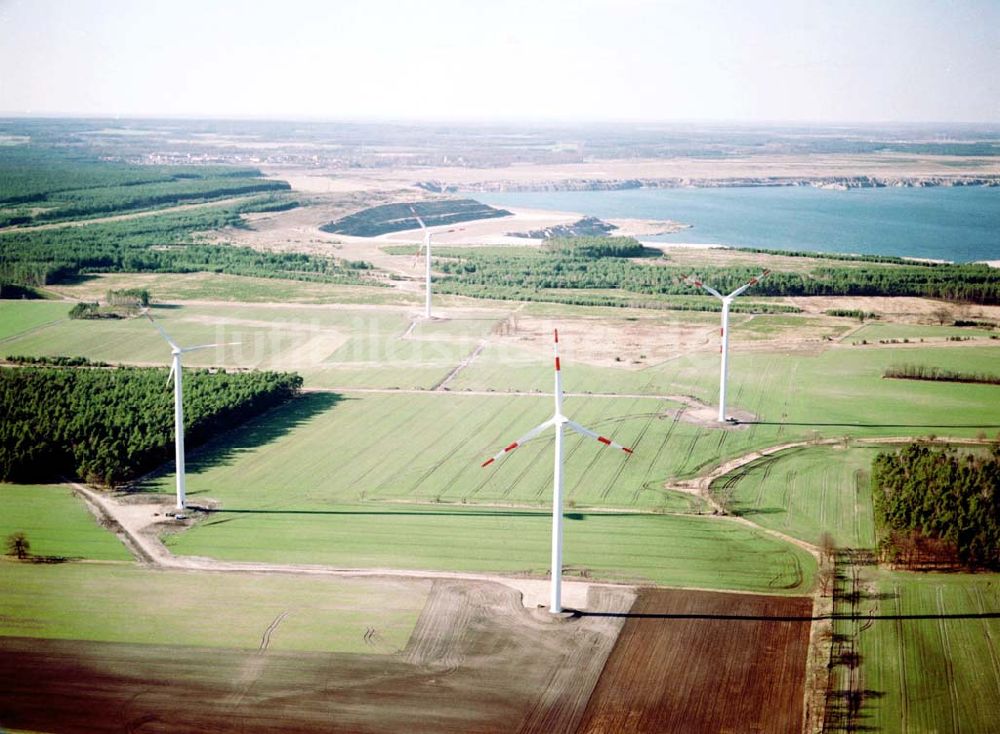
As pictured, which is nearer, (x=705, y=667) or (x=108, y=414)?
(x=705, y=667)

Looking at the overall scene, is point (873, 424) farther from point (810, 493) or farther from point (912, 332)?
point (912, 332)

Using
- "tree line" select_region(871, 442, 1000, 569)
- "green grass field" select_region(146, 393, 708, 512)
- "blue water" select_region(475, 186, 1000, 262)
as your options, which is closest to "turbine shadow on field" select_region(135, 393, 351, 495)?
"green grass field" select_region(146, 393, 708, 512)

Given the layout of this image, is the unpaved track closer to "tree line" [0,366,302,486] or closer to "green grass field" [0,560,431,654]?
"green grass field" [0,560,431,654]

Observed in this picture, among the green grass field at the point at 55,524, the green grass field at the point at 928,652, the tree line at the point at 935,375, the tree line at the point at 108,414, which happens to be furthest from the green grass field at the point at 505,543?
the tree line at the point at 935,375

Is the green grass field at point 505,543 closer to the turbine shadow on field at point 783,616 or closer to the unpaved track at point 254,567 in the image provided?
the unpaved track at point 254,567

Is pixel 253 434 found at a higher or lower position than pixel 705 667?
higher

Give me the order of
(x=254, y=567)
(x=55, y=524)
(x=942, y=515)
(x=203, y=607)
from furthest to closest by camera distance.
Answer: (x=55, y=524)
(x=942, y=515)
(x=254, y=567)
(x=203, y=607)

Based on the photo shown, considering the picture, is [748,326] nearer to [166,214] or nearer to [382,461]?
[382,461]

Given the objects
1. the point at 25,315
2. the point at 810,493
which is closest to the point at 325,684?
the point at 810,493
